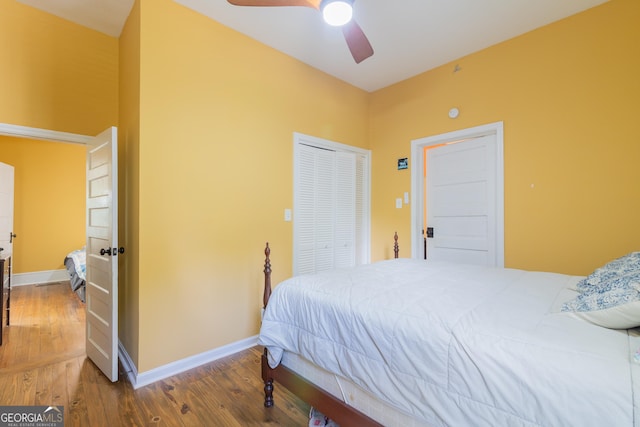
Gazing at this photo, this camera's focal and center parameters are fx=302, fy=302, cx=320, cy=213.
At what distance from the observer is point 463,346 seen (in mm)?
1050

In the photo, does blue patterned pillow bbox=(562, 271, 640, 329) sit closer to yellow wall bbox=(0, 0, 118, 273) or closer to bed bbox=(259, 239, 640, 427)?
bed bbox=(259, 239, 640, 427)

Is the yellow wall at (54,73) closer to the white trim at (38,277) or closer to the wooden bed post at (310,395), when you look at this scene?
the wooden bed post at (310,395)

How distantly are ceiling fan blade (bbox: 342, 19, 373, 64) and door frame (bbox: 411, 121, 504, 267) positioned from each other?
159 centimetres

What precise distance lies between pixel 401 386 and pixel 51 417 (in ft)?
6.80

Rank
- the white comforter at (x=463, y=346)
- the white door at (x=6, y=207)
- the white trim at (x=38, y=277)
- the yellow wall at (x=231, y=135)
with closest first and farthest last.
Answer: the white comforter at (x=463, y=346)
the yellow wall at (x=231, y=135)
the white door at (x=6, y=207)
the white trim at (x=38, y=277)

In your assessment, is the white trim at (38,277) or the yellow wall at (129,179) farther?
the white trim at (38,277)

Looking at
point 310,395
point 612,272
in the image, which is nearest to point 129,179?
point 310,395

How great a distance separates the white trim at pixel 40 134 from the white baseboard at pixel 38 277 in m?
3.74

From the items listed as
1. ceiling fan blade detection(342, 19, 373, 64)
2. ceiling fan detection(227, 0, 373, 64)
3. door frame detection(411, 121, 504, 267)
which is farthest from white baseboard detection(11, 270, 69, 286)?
ceiling fan blade detection(342, 19, 373, 64)

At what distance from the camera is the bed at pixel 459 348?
0.86 metres

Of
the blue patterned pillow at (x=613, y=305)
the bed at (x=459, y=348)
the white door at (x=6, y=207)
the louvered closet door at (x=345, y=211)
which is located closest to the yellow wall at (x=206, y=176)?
the louvered closet door at (x=345, y=211)

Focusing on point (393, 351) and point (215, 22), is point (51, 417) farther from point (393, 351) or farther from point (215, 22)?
point (215, 22)

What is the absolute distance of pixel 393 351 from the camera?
121 cm

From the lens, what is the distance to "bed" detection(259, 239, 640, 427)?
856mm
